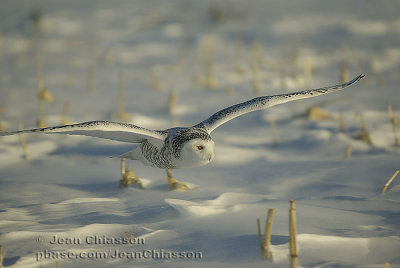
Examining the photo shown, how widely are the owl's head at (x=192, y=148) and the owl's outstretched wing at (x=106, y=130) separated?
0.20 metres

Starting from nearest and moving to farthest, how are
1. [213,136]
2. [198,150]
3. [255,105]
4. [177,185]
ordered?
[198,150], [255,105], [177,185], [213,136]

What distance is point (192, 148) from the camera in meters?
4.06

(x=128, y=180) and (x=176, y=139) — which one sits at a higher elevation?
(x=176, y=139)

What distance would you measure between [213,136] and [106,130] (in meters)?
3.21

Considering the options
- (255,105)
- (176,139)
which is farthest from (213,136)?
(176,139)

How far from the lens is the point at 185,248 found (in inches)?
126

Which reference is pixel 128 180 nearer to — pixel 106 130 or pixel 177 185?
pixel 177 185

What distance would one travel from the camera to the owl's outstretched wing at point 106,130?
3.56 metres

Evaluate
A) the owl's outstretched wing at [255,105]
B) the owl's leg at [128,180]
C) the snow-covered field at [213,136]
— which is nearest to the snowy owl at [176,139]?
the owl's outstretched wing at [255,105]

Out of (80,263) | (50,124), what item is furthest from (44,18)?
(80,263)

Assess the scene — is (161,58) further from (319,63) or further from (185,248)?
(185,248)

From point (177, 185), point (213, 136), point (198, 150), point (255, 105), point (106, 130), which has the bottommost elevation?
point (177, 185)

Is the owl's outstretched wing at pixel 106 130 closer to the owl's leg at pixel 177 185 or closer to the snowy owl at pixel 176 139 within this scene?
the snowy owl at pixel 176 139

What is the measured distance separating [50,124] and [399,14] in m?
10.1
